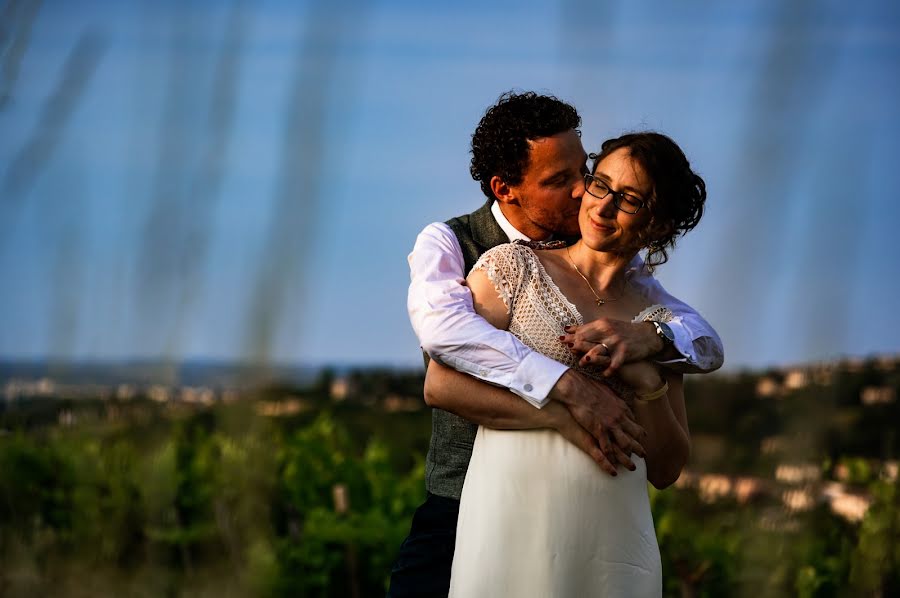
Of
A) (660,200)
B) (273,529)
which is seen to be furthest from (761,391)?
(660,200)

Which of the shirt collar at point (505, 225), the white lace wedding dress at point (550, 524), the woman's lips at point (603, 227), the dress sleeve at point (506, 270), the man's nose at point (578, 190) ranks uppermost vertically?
the man's nose at point (578, 190)

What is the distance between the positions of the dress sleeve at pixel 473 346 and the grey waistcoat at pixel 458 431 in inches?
11.6

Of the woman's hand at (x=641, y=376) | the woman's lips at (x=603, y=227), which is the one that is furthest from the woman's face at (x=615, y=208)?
the woman's hand at (x=641, y=376)

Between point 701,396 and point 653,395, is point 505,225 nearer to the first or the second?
point 653,395

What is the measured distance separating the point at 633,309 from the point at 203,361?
874 mm

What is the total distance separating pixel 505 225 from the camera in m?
2.44

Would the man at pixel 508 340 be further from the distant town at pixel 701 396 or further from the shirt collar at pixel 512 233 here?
the distant town at pixel 701 396

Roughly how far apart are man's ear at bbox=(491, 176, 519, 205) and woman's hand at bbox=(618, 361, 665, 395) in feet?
1.78

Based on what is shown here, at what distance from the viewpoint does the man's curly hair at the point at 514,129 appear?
7.68 feet

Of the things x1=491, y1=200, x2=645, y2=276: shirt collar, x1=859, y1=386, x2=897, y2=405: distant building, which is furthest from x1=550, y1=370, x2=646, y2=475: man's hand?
x1=859, y1=386, x2=897, y2=405: distant building

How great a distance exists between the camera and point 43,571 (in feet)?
11.6

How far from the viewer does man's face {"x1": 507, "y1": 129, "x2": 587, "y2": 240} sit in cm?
233

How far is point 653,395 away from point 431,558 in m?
0.68

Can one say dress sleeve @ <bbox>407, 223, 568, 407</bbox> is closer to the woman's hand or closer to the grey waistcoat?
the woman's hand
